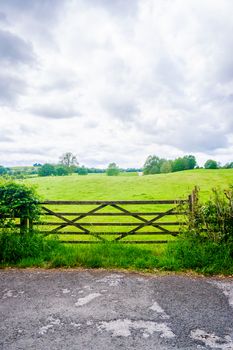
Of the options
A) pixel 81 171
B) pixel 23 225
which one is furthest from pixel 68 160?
pixel 23 225

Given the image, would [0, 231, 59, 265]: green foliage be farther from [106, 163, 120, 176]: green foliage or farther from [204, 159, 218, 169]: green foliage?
[204, 159, 218, 169]: green foliage

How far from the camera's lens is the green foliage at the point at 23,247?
8539 millimetres

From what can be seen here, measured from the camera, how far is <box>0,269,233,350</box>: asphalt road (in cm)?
459

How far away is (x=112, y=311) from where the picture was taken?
5566 millimetres

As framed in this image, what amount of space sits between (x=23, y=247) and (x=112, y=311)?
14.1ft

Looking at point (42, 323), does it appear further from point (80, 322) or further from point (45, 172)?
point (45, 172)

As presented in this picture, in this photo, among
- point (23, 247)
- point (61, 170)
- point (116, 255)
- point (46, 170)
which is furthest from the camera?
point (61, 170)

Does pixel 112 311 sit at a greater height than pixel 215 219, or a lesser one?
lesser

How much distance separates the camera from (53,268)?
8125 mm

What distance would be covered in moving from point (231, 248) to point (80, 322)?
16.8 feet

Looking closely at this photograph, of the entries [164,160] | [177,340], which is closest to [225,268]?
[177,340]

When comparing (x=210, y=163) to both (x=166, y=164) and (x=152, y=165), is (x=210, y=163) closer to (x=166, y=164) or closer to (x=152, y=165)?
(x=166, y=164)

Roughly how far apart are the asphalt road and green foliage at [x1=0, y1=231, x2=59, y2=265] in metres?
0.83

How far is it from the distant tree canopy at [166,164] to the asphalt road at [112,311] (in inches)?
3349
